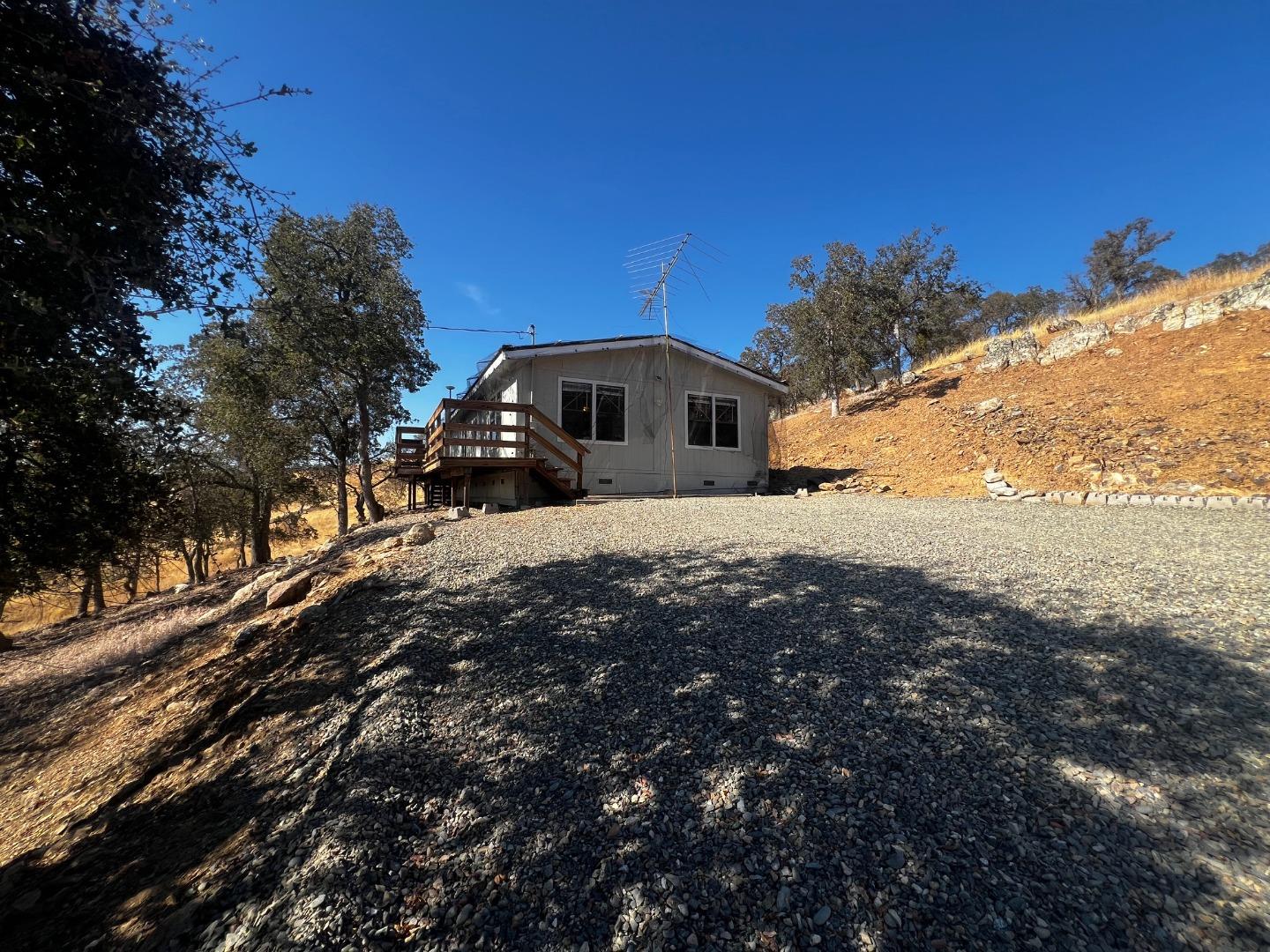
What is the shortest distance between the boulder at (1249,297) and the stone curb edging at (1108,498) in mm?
8250

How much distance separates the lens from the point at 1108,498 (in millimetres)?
8609

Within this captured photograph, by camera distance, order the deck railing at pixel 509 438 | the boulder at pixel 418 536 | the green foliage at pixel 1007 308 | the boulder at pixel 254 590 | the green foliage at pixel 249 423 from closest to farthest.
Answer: the boulder at pixel 418 536, the boulder at pixel 254 590, the deck railing at pixel 509 438, the green foliage at pixel 249 423, the green foliage at pixel 1007 308

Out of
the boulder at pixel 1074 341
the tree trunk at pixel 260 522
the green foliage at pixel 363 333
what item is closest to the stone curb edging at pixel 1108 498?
the boulder at pixel 1074 341

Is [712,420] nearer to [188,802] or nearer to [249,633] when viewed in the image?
[249,633]

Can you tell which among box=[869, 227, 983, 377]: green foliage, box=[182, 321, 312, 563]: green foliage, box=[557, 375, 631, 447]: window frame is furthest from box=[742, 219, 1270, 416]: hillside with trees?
box=[182, 321, 312, 563]: green foliage

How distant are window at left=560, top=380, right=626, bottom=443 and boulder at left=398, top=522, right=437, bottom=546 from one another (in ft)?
16.1

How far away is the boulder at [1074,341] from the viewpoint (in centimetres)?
1491

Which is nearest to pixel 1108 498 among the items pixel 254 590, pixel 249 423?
pixel 254 590

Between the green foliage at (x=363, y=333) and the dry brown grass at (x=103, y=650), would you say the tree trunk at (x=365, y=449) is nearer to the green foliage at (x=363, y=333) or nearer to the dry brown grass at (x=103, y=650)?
the green foliage at (x=363, y=333)

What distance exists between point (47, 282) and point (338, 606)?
11.3ft

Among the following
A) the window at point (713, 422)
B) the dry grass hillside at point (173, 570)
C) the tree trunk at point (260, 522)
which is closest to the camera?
the window at point (713, 422)

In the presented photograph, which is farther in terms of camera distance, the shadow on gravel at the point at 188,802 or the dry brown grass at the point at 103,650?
the dry brown grass at the point at 103,650

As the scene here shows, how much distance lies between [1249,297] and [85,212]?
21454 mm

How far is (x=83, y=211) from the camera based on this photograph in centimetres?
324
